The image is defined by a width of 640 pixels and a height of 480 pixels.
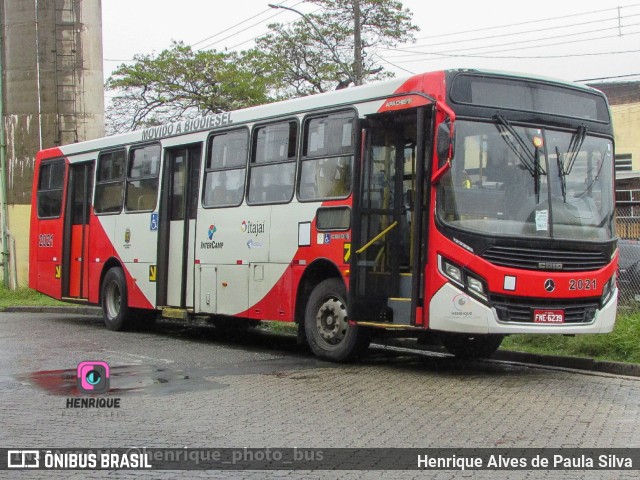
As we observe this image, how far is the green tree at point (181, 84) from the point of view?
4275 cm

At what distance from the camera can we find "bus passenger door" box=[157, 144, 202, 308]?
1548cm

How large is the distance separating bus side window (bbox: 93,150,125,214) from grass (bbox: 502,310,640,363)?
7.70 m

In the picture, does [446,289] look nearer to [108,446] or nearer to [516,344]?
[516,344]

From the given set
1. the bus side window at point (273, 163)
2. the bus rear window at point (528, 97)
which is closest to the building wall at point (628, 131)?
the bus side window at point (273, 163)

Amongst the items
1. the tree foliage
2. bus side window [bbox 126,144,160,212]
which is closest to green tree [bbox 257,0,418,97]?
the tree foliage

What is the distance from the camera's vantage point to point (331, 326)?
A: 12367 millimetres

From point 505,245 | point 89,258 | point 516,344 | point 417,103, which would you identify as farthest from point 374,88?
point 89,258

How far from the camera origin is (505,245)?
35.0 ft

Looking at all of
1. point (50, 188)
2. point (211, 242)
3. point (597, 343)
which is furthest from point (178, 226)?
point (597, 343)

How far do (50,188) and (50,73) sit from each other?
10008 millimetres

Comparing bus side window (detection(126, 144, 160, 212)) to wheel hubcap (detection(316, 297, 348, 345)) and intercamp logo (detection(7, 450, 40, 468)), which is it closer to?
wheel hubcap (detection(316, 297, 348, 345))

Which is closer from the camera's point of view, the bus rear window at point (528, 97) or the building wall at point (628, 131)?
the bus rear window at point (528, 97)

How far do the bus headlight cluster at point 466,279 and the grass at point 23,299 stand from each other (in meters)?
15.8

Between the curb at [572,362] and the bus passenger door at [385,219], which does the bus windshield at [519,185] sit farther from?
the curb at [572,362]
